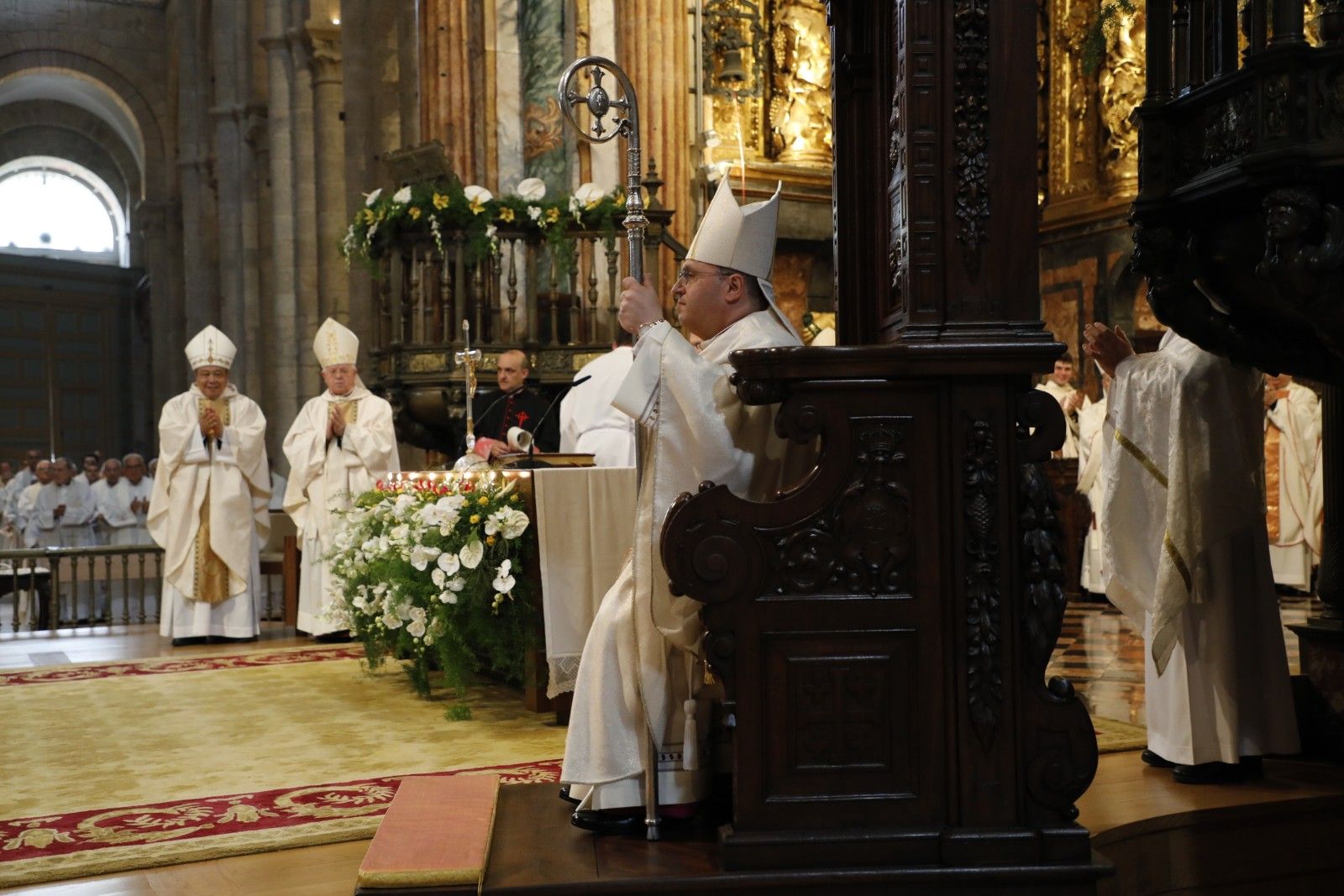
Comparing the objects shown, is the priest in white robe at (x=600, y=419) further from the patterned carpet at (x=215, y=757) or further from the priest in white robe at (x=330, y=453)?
the patterned carpet at (x=215, y=757)

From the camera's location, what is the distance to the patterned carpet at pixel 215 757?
4023mm

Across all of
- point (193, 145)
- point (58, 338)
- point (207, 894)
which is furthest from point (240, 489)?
point (58, 338)

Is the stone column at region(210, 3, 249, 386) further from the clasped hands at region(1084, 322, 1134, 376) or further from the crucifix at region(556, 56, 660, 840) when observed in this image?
the crucifix at region(556, 56, 660, 840)

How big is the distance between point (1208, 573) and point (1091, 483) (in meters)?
6.87

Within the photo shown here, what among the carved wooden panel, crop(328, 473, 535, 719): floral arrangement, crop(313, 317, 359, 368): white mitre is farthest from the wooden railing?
the carved wooden panel

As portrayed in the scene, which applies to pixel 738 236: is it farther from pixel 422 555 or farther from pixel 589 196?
pixel 589 196

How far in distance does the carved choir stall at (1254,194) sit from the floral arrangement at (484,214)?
5.71m

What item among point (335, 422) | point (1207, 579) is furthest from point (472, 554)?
point (335, 422)

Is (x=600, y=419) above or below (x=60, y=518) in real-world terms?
above

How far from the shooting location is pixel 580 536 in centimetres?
577

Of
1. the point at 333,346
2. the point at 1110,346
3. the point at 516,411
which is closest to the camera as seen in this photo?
the point at 1110,346

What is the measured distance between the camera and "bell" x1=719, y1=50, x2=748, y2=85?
12008mm

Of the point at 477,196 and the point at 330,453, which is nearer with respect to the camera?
the point at 330,453

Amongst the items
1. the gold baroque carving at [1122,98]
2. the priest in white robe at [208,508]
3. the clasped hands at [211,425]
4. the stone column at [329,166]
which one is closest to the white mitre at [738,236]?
the priest in white robe at [208,508]
